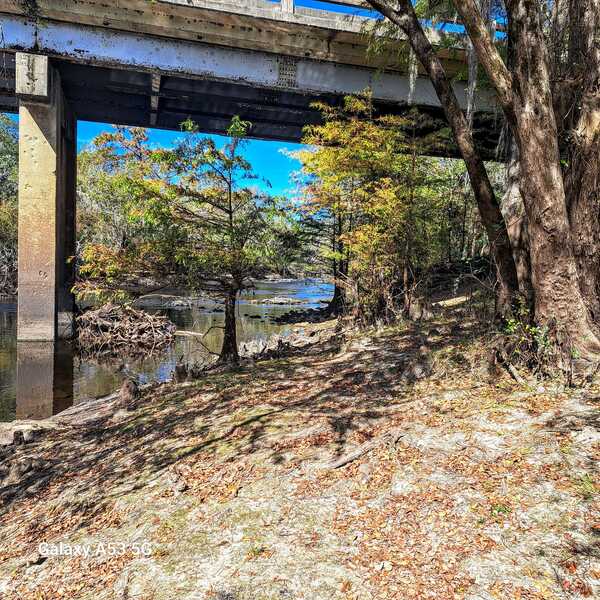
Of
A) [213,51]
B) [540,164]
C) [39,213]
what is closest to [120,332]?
[39,213]

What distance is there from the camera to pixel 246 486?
4.14 m

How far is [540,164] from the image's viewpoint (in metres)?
4.80

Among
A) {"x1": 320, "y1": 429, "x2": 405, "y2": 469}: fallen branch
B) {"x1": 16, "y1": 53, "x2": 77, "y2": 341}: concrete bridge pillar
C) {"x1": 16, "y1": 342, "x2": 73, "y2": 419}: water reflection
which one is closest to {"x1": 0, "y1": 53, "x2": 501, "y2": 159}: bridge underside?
{"x1": 16, "y1": 53, "x2": 77, "y2": 341}: concrete bridge pillar

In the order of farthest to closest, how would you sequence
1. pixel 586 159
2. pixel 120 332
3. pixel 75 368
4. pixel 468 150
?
pixel 120 332 < pixel 75 368 < pixel 468 150 < pixel 586 159

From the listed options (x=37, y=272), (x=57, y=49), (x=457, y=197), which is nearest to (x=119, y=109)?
(x=57, y=49)

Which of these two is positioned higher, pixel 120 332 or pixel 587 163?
pixel 587 163

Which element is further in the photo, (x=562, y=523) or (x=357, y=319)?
(x=357, y=319)

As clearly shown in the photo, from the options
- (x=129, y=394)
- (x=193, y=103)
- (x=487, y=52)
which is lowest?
(x=129, y=394)

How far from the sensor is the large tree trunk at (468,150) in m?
5.58

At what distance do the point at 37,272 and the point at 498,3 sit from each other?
15622mm

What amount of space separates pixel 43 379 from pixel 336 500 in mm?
10921

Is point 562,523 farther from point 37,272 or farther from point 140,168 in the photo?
point 37,272

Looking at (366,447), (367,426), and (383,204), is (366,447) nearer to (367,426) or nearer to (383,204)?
(367,426)

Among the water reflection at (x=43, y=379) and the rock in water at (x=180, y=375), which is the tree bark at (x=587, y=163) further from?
the water reflection at (x=43, y=379)
